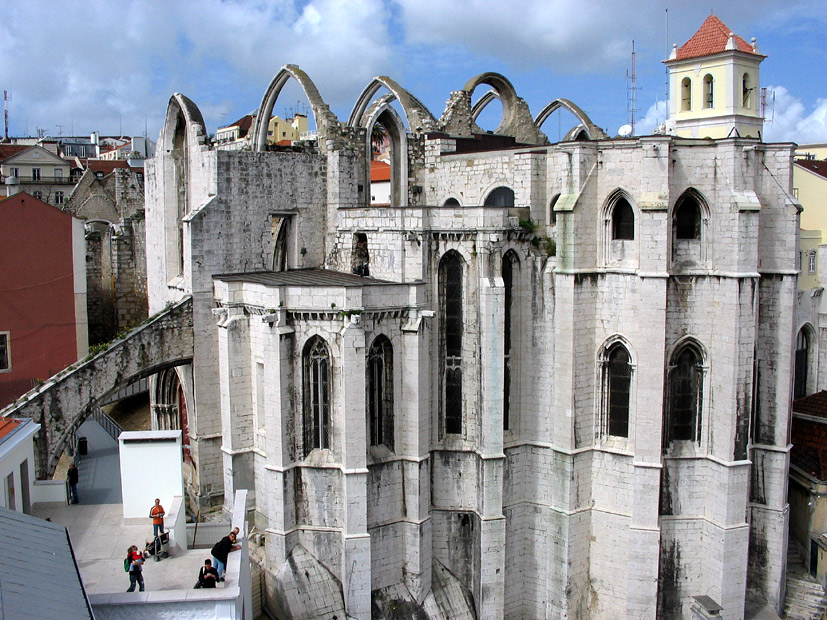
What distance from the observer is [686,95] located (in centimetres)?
4772

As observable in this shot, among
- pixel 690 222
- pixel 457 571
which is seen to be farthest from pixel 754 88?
pixel 457 571

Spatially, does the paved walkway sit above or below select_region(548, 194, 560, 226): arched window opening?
below

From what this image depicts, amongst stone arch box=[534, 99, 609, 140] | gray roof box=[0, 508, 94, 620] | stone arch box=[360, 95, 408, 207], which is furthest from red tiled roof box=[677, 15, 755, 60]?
gray roof box=[0, 508, 94, 620]

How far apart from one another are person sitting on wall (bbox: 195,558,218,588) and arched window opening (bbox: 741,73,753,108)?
41.6m

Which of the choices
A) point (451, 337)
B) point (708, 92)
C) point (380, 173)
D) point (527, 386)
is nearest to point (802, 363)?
point (708, 92)

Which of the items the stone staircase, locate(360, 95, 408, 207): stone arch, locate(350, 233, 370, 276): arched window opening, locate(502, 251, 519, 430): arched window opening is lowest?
the stone staircase

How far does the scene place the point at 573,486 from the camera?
22859 mm

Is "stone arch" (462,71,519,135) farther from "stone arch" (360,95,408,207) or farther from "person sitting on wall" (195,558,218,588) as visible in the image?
"person sitting on wall" (195,558,218,588)

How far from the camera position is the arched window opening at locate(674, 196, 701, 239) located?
22094 millimetres

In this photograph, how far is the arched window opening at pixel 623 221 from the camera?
22.2m

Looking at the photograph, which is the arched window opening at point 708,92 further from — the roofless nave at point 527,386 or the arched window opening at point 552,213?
the arched window opening at point 552,213

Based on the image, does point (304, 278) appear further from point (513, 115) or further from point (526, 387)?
point (513, 115)

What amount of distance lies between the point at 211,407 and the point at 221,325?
3.56 m

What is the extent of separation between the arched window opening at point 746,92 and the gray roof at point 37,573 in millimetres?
43422
